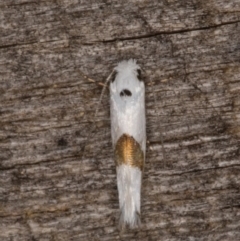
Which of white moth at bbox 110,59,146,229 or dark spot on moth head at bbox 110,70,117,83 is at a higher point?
dark spot on moth head at bbox 110,70,117,83

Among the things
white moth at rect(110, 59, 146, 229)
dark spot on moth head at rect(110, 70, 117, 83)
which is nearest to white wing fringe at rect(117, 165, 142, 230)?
white moth at rect(110, 59, 146, 229)

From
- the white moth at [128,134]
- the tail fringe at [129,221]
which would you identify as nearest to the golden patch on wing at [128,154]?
the white moth at [128,134]

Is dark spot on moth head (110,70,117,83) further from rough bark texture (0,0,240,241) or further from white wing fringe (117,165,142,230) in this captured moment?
white wing fringe (117,165,142,230)

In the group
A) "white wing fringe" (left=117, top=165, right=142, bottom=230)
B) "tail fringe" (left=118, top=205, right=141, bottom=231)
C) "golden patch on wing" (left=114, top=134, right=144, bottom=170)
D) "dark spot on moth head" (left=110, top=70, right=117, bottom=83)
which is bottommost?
"tail fringe" (left=118, top=205, right=141, bottom=231)

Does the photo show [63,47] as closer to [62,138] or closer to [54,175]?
[62,138]

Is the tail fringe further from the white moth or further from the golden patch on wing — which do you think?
the golden patch on wing

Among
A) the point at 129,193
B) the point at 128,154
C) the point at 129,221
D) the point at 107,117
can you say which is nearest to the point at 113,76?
the point at 107,117

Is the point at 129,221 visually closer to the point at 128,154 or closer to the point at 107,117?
the point at 128,154

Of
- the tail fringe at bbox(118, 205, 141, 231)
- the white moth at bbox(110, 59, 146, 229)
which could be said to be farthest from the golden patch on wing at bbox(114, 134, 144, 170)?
the tail fringe at bbox(118, 205, 141, 231)
